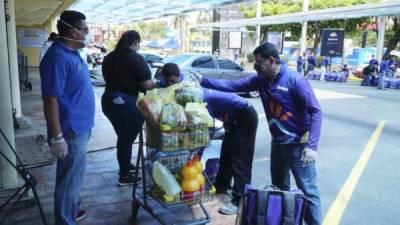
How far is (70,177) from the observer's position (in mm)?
3262

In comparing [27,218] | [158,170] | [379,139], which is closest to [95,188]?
[27,218]

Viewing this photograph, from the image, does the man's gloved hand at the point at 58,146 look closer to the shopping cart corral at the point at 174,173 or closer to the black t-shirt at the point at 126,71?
the shopping cart corral at the point at 174,173

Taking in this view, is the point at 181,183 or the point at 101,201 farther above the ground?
the point at 181,183

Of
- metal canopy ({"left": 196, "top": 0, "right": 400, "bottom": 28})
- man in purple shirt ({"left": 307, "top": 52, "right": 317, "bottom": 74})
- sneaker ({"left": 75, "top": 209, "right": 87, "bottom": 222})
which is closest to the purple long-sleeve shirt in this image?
sneaker ({"left": 75, "top": 209, "right": 87, "bottom": 222})

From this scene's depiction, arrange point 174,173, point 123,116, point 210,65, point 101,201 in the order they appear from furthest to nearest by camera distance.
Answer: point 210,65 → point 123,116 → point 101,201 → point 174,173

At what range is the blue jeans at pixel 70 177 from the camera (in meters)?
3.20

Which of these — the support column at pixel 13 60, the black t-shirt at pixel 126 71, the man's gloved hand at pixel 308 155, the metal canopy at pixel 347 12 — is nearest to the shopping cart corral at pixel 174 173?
the man's gloved hand at pixel 308 155

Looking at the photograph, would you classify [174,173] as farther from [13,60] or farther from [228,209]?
[13,60]

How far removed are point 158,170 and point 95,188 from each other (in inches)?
63.8

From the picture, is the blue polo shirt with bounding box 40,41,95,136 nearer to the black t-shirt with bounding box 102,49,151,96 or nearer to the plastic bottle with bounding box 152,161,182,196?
the plastic bottle with bounding box 152,161,182,196

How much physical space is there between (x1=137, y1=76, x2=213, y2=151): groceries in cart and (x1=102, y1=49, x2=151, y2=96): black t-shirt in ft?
3.42

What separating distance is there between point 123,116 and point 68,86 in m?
1.49

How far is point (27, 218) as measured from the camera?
401 cm

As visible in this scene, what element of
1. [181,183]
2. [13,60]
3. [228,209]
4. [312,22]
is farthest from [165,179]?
[312,22]
